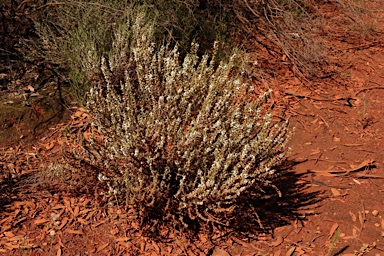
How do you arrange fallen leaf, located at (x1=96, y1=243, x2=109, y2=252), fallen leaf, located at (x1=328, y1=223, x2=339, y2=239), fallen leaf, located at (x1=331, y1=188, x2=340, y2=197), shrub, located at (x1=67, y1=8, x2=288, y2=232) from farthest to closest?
fallen leaf, located at (x1=331, y1=188, x2=340, y2=197), fallen leaf, located at (x1=328, y1=223, x2=339, y2=239), fallen leaf, located at (x1=96, y1=243, x2=109, y2=252), shrub, located at (x1=67, y1=8, x2=288, y2=232)

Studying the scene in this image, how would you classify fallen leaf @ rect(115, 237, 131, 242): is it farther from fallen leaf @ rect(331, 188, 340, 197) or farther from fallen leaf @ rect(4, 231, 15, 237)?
fallen leaf @ rect(331, 188, 340, 197)

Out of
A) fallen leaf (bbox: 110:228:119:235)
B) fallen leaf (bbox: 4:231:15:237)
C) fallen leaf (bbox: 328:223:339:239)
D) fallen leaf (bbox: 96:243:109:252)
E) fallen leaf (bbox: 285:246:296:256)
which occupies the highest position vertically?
fallen leaf (bbox: 328:223:339:239)

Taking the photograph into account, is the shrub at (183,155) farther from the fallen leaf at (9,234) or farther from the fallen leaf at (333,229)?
the fallen leaf at (9,234)

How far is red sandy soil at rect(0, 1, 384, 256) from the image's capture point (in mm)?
2559

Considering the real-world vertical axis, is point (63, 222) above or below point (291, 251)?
below

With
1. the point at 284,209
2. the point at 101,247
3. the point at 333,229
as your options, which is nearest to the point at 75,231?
the point at 101,247

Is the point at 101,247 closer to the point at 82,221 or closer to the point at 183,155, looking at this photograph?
the point at 82,221

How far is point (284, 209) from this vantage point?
2.82 metres

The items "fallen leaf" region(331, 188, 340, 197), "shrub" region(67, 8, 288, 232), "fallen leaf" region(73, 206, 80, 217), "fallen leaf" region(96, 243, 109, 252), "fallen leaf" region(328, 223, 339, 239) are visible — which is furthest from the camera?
"fallen leaf" region(331, 188, 340, 197)

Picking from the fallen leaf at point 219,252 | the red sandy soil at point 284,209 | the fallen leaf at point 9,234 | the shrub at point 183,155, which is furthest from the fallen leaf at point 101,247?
the fallen leaf at point 219,252

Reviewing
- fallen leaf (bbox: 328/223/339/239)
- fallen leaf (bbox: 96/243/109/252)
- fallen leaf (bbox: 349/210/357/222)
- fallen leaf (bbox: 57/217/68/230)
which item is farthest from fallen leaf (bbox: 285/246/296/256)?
fallen leaf (bbox: 57/217/68/230)

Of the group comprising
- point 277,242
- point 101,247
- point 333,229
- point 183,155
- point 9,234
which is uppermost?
point 183,155

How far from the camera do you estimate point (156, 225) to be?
2.68 metres

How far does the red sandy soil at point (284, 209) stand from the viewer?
256cm
